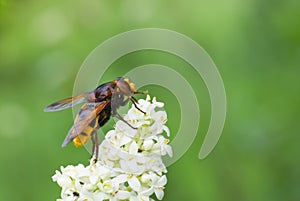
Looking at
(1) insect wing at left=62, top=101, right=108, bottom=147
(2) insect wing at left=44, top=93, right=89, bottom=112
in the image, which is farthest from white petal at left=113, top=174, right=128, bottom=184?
(2) insect wing at left=44, top=93, right=89, bottom=112

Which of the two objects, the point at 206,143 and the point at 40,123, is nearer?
the point at 206,143

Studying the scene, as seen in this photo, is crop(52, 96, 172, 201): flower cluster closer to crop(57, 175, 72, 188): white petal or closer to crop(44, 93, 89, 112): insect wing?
crop(57, 175, 72, 188): white petal

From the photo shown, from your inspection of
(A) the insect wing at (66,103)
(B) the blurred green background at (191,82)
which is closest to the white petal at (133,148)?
(A) the insect wing at (66,103)

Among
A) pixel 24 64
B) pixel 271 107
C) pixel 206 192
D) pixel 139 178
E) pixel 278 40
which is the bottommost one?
pixel 139 178

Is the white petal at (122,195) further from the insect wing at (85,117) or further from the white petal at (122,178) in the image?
the insect wing at (85,117)

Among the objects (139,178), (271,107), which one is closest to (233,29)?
(271,107)

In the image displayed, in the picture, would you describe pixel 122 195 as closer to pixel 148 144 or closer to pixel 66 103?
pixel 148 144

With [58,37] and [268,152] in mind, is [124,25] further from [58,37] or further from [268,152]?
[268,152]
